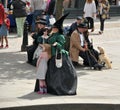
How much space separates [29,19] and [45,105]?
12.7 meters

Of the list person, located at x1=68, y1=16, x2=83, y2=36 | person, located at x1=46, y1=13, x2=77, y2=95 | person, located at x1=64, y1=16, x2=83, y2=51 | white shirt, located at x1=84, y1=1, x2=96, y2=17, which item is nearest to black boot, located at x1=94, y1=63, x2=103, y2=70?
person, located at x1=64, y1=16, x2=83, y2=51

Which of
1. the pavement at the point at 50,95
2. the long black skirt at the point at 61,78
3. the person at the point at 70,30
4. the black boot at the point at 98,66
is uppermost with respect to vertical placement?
the person at the point at 70,30

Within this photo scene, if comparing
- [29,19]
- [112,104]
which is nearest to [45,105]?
[112,104]

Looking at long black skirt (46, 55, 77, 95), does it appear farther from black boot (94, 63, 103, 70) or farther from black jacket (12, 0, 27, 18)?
black jacket (12, 0, 27, 18)

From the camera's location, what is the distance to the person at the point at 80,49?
14.0 metres

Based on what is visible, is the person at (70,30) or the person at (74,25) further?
the person at (74,25)

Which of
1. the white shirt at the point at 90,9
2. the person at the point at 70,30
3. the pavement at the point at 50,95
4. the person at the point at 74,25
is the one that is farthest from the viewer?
the white shirt at the point at 90,9

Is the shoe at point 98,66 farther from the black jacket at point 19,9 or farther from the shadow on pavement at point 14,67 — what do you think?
the black jacket at point 19,9

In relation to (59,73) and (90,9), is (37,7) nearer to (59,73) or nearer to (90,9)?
(90,9)

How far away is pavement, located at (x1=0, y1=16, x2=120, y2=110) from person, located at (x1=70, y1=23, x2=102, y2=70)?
27 cm

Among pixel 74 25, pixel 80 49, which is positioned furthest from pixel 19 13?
pixel 80 49

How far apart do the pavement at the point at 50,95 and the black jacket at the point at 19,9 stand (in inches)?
139

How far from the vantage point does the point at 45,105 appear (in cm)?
988

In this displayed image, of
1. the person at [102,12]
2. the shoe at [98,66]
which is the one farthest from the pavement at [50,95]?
the person at [102,12]
